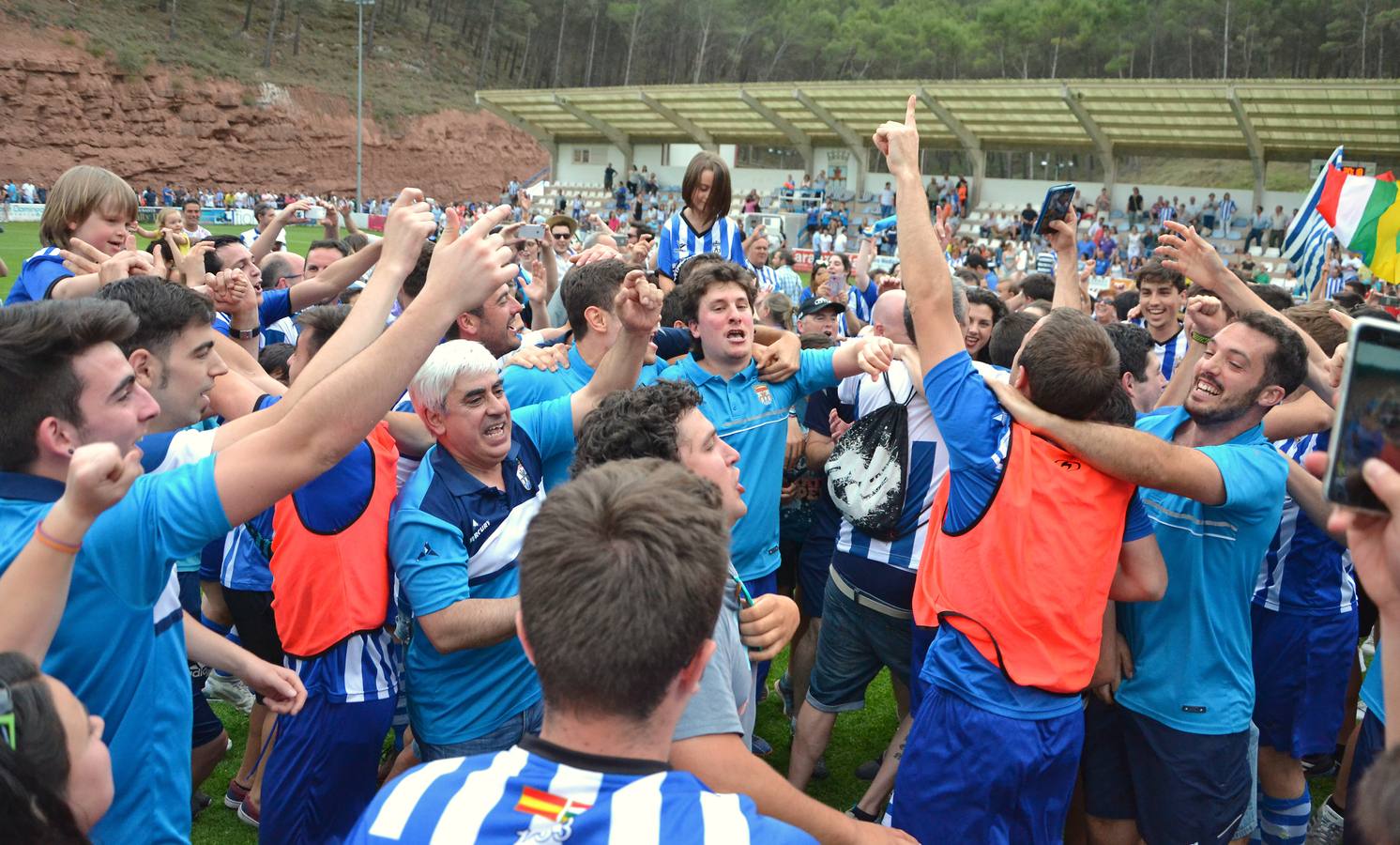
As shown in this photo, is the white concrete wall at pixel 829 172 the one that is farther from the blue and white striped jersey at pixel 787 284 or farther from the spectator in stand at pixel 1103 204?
the blue and white striped jersey at pixel 787 284

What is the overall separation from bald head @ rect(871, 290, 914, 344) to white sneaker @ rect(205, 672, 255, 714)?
13.2 ft

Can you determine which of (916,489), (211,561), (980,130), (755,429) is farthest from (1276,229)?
(211,561)

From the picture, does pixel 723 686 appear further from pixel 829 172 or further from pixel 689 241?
pixel 829 172

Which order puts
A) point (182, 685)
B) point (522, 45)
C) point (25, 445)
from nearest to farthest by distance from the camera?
point (25, 445)
point (182, 685)
point (522, 45)

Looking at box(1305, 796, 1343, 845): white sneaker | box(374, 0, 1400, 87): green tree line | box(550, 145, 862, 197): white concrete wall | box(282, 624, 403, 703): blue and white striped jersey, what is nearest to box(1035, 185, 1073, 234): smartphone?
box(1305, 796, 1343, 845): white sneaker

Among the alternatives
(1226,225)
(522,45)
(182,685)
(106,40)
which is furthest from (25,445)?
(522,45)

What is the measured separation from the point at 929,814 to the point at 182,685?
223 centimetres

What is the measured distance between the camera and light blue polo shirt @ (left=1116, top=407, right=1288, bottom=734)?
11.0 feet

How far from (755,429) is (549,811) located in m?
3.07

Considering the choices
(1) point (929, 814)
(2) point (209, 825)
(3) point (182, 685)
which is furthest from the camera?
(2) point (209, 825)

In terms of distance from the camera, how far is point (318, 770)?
3.39 metres

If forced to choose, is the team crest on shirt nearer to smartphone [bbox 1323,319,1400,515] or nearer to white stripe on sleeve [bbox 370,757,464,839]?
white stripe on sleeve [bbox 370,757,464,839]

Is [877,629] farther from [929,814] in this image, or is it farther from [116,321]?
[116,321]

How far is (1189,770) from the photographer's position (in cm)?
341
